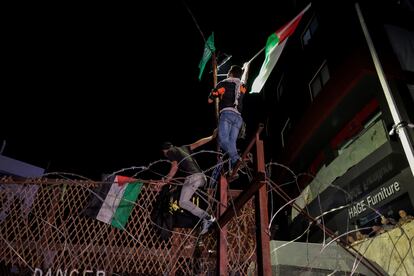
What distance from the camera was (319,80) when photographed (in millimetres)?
14438

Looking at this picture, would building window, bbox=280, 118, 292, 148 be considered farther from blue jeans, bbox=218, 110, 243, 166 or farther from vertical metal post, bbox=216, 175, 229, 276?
vertical metal post, bbox=216, 175, 229, 276

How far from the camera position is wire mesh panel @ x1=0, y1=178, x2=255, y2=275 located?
503cm

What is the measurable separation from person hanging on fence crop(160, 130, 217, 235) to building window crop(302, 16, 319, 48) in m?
12.0

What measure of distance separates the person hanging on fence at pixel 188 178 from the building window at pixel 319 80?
9282 millimetres

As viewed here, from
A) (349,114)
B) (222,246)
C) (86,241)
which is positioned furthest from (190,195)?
(349,114)

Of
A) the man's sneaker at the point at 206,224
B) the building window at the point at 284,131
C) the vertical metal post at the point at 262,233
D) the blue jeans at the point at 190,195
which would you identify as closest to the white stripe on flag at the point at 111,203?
the blue jeans at the point at 190,195

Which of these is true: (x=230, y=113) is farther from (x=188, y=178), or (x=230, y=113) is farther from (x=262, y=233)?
(x=262, y=233)

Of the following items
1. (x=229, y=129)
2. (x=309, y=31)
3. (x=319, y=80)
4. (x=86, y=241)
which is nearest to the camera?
(x=86, y=241)

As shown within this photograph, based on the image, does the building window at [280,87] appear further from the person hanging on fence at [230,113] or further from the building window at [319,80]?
the person hanging on fence at [230,113]

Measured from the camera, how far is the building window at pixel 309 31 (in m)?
Result: 15.8

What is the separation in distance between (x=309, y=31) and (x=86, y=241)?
15405 millimetres

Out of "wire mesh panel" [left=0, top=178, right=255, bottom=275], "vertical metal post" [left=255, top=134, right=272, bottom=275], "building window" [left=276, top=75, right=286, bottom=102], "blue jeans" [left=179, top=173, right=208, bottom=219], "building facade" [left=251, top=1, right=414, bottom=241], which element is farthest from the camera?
"building window" [left=276, top=75, right=286, bottom=102]

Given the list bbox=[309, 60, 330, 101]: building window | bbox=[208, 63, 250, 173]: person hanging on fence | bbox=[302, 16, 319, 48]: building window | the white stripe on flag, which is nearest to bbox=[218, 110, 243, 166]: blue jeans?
bbox=[208, 63, 250, 173]: person hanging on fence

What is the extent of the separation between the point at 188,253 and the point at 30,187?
297 cm
